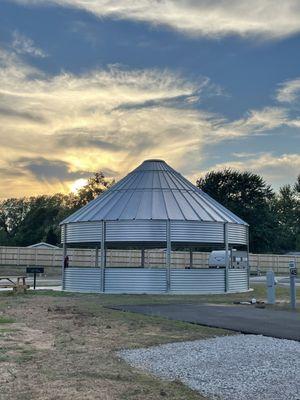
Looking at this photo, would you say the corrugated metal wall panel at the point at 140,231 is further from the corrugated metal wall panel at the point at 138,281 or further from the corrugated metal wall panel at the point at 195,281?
the corrugated metal wall panel at the point at 195,281

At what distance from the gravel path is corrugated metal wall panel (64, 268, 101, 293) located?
16.0 meters

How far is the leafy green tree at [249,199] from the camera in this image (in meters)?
73.9

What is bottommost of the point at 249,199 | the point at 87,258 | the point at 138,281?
the point at 138,281

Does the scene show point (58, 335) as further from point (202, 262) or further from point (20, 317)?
point (202, 262)

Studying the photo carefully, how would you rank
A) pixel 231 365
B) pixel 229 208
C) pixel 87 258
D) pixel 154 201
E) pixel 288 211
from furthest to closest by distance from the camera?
pixel 288 211, pixel 229 208, pixel 87 258, pixel 154 201, pixel 231 365

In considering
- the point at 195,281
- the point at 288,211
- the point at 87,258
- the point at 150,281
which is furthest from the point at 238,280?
the point at 288,211

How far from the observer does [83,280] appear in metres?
26.8

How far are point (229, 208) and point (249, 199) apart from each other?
4.41 meters

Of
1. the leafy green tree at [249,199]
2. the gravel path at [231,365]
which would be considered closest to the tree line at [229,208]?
the leafy green tree at [249,199]

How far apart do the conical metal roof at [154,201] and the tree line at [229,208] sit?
45353mm

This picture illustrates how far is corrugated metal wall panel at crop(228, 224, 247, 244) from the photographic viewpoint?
27.4 meters

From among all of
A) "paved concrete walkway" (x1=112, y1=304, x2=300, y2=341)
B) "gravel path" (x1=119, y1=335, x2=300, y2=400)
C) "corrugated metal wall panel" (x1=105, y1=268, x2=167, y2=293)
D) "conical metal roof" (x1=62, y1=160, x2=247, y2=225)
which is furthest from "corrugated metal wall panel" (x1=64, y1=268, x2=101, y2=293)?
"gravel path" (x1=119, y1=335, x2=300, y2=400)

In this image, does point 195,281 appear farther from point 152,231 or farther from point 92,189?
point 92,189

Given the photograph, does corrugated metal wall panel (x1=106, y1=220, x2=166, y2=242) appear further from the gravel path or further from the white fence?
the white fence
